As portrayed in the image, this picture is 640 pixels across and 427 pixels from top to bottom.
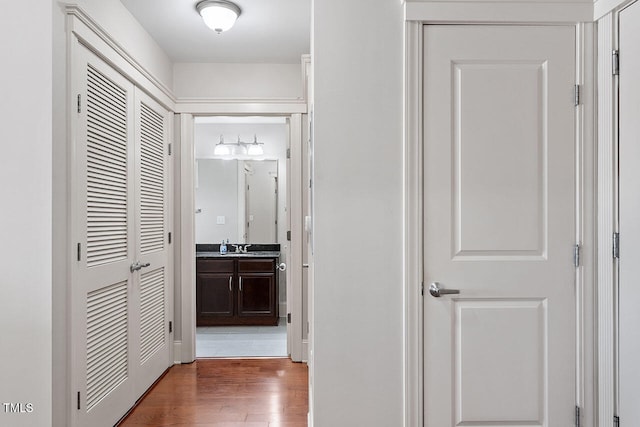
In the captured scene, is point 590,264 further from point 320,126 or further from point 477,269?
point 320,126

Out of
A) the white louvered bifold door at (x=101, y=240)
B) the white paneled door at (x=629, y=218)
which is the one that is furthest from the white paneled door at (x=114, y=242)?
the white paneled door at (x=629, y=218)

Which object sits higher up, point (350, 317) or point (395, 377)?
point (350, 317)

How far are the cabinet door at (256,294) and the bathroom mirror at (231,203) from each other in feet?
2.17

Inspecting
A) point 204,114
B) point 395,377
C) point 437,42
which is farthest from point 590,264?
point 204,114

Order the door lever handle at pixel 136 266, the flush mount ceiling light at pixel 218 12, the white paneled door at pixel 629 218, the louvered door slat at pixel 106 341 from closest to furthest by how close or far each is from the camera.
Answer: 1. the white paneled door at pixel 629 218
2. the louvered door slat at pixel 106 341
3. the flush mount ceiling light at pixel 218 12
4. the door lever handle at pixel 136 266

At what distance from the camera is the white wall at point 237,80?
373 centimetres

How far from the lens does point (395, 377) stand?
1.89 m

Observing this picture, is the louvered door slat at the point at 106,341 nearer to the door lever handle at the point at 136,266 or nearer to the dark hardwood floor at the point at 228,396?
the door lever handle at the point at 136,266

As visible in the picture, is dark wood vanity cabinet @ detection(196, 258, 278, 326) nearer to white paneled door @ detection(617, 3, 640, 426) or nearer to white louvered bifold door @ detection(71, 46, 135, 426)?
white louvered bifold door @ detection(71, 46, 135, 426)

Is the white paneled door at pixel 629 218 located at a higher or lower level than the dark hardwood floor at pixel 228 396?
higher

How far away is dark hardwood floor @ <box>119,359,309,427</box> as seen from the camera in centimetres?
267

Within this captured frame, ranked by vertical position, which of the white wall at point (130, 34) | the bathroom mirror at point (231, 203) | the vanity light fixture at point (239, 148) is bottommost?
the bathroom mirror at point (231, 203)

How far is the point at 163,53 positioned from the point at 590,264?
126 inches

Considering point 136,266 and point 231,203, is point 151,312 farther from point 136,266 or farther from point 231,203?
point 231,203
